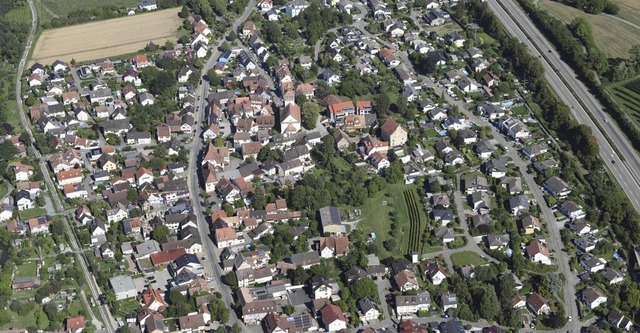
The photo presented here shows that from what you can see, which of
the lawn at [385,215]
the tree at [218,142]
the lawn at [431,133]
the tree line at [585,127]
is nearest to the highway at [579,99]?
the tree line at [585,127]

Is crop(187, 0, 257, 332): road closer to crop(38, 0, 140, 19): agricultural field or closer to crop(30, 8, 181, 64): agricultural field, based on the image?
crop(30, 8, 181, 64): agricultural field

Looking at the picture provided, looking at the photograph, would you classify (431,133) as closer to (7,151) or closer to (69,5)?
(7,151)

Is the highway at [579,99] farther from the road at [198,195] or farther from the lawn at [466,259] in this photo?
the road at [198,195]

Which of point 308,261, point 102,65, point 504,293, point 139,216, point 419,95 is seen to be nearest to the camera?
point 504,293

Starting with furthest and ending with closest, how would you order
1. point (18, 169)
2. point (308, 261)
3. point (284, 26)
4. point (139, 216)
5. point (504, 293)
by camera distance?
1. point (284, 26)
2. point (18, 169)
3. point (139, 216)
4. point (308, 261)
5. point (504, 293)

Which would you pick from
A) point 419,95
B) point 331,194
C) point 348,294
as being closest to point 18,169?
point 331,194

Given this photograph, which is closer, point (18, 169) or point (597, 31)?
point (18, 169)

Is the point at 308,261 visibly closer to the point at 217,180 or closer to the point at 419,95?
the point at 217,180

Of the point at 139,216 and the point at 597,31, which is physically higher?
the point at 597,31
